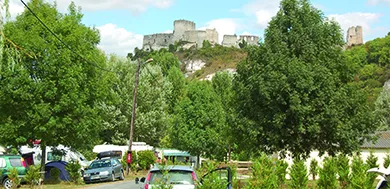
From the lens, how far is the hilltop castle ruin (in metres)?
185

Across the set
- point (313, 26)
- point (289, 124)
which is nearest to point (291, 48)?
point (313, 26)

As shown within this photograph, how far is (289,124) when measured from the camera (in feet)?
76.4

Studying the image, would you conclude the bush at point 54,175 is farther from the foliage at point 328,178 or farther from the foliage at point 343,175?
the foliage at point 328,178

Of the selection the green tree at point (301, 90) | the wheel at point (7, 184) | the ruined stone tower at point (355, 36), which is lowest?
the wheel at point (7, 184)

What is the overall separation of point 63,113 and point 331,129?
45.9ft

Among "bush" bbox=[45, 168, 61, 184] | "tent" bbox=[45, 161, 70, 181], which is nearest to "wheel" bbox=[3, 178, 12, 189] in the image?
"bush" bbox=[45, 168, 61, 184]

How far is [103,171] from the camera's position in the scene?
29.7 m

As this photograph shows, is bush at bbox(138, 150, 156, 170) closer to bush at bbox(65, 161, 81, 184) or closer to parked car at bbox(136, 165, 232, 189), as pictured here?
bush at bbox(65, 161, 81, 184)

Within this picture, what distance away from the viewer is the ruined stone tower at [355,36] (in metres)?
177

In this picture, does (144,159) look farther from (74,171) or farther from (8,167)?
(8,167)

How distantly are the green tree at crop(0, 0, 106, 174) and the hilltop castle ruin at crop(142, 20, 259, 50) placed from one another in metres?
154

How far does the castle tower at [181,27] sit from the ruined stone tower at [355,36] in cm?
5463

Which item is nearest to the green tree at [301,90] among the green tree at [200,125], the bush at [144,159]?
the bush at [144,159]

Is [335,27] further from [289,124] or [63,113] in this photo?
[63,113]
